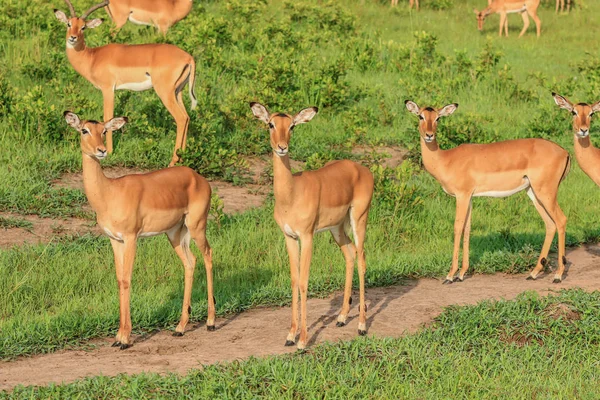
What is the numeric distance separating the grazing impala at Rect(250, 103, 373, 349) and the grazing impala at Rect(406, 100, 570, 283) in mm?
1574

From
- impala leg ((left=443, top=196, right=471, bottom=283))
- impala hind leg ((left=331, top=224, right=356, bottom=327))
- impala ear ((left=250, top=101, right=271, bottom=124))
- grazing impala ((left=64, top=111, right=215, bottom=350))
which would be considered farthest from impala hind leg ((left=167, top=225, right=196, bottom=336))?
impala leg ((left=443, top=196, right=471, bottom=283))

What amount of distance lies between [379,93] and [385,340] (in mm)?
7445

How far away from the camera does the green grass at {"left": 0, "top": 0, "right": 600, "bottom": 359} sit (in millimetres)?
8109

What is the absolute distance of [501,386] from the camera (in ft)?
19.8

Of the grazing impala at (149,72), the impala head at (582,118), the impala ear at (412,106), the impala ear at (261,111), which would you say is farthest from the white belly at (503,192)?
the grazing impala at (149,72)

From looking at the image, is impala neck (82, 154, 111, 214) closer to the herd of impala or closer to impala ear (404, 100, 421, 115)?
the herd of impala

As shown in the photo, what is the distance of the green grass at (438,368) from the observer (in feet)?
19.3

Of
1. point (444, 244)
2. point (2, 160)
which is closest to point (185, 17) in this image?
point (2, 160)

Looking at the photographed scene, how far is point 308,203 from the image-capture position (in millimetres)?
6746

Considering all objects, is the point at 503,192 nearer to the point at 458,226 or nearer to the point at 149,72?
the point at 458,226

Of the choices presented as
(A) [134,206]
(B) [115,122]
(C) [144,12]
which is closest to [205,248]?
(A) [134,206]

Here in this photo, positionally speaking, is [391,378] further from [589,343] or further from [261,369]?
[589,343]

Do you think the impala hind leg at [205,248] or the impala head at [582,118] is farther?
the impala head at [582,118]

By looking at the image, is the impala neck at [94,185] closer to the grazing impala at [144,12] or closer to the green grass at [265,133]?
the green grass at [265,133]
